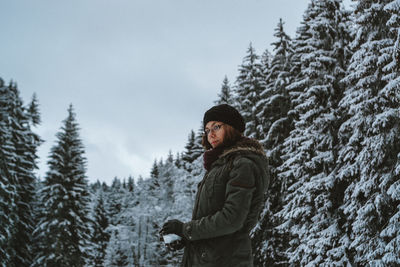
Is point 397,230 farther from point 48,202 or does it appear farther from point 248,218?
point 48,202

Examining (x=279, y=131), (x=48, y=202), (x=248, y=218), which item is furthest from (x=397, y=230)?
(x=48, y=202)

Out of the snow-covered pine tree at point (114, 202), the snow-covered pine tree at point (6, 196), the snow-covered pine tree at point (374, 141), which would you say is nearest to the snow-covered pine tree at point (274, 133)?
the snow-covered pine tree at point (374, 141)

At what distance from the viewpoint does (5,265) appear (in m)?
24.5

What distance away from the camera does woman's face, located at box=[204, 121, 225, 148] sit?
321 cm

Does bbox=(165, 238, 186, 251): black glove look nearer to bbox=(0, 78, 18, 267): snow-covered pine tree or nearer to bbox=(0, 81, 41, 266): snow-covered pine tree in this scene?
bbox=(0, 78, 18, 267): snow-covered pine tree

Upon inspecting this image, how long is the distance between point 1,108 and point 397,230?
24501 millimetres

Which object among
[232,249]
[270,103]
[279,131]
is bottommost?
[232,249]

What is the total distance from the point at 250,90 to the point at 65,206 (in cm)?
1617

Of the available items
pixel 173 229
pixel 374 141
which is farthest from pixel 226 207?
pixel 374 141

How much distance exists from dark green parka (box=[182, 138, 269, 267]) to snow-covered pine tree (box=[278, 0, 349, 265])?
45.8ft

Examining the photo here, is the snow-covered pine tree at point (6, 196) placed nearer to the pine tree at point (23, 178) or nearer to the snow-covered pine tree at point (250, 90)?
the pine tree at point (23, 178)

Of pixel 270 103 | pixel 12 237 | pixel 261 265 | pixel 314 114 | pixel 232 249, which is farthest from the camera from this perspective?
pixel 12 237

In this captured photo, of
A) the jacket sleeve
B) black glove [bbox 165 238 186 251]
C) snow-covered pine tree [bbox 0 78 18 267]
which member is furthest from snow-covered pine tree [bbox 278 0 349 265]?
snow-covered pine tree [bbox 0 78 18 267]

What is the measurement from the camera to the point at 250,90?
26.5 m
